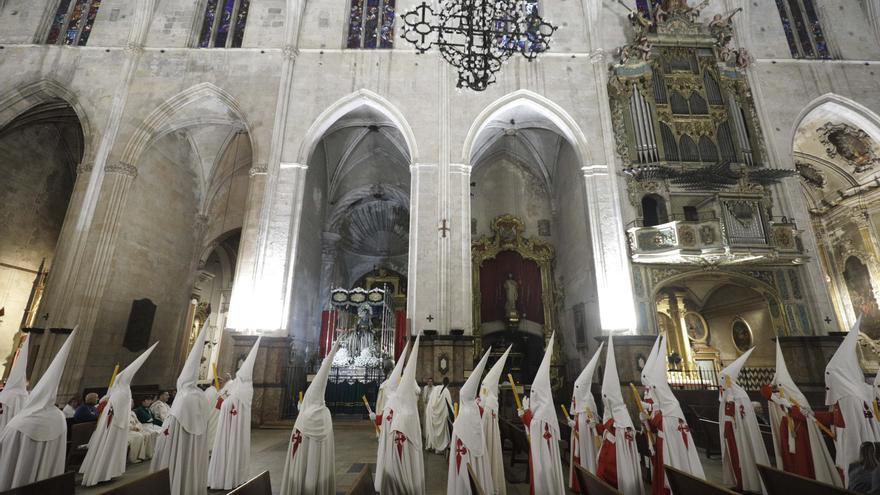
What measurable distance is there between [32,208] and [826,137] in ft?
91.2

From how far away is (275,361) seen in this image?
9.83m

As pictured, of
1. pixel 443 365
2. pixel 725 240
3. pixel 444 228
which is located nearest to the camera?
pixel 443 365

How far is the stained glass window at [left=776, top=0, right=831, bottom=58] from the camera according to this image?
13.4 metres

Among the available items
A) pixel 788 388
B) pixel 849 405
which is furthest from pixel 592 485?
pixel 788 388

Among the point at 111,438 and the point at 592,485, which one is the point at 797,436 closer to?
the point at 592,485

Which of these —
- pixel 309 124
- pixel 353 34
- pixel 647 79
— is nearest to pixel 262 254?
pixel 309 124

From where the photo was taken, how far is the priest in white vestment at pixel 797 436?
4.77m

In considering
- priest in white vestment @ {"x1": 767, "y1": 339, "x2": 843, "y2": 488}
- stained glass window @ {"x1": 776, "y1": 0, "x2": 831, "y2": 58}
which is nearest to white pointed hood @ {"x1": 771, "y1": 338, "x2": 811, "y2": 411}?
priest in white vestment @ {"x1": 767, "y1": 339, "x2": 843, "y2": 488}

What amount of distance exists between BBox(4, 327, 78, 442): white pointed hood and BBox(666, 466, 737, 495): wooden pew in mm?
5613

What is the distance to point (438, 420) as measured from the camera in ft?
24.6

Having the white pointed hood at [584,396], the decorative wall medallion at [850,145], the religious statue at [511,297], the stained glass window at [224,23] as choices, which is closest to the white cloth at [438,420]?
the white pointed hood at [584,396]

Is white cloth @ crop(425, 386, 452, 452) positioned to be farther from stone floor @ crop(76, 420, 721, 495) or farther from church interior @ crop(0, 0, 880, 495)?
stone floor @ crop(76, 420, 721, 495)

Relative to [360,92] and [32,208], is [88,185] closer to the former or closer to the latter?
[32,208]

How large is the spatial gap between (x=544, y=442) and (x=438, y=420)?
332 cm
